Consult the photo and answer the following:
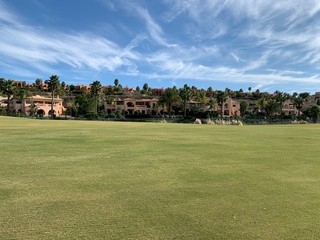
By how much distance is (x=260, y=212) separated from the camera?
5.15 metres

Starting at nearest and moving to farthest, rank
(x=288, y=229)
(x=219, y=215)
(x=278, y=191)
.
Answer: (x=288, y=229), (x=219, y=215), (x=278, y=191)

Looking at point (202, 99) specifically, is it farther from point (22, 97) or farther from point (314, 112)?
point (22, 97)

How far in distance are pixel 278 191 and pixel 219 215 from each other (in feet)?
6.89

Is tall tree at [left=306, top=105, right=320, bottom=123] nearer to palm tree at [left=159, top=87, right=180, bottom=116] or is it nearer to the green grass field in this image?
palm tree at [left=159, top=87, right=180, bottom=116]

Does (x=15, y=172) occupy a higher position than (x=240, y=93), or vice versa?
(x=240, y=93)

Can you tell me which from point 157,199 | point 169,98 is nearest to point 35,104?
point 169,98

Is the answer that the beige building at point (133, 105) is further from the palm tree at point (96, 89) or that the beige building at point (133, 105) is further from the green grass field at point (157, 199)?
the green grass field at point (157, 199)

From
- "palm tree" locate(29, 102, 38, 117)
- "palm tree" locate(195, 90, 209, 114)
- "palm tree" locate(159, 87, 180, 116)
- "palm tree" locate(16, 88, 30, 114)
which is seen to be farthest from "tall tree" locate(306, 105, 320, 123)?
"palm tree" locate(16, 88, 30, 114)

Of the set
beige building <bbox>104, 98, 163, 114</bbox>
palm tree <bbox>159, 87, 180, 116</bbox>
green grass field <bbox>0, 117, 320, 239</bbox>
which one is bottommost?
green grass field <bbox>0, 117, 320, 239</bbox>

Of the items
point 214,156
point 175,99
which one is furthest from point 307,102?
point 214,156

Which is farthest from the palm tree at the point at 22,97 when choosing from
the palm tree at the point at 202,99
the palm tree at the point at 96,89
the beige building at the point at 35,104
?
the palm tree at the point at 202,99

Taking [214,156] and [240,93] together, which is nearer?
[214,156]

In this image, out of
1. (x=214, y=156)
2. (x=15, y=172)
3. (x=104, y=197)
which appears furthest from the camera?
(x=214, y=156)

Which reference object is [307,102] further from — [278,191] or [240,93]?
[278,191]
